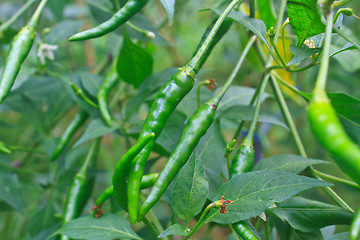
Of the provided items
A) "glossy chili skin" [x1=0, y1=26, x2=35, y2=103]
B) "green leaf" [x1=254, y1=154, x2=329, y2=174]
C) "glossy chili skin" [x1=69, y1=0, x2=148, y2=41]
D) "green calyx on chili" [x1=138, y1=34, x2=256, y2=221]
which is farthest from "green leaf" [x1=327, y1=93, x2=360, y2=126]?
"glossy chili skin" [x1=0, y1=26, x2=35, y2=103]

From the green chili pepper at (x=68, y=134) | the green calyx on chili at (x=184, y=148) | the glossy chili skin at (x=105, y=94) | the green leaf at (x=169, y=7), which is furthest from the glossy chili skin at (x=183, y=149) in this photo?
the green chili pepper at (x=68, y=134)

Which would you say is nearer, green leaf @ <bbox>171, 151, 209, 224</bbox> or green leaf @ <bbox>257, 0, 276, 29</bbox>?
green leaf @ <bbox>171, 151, 209, 224</bbox>

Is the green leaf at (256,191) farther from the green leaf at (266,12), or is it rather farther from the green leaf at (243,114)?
the green leaf at (266,12)

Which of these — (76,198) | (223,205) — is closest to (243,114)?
(223,205)

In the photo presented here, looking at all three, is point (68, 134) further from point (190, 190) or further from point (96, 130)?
point (190, 190)

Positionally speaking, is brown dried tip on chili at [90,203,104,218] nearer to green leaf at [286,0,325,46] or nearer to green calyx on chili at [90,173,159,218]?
green calyx on chili at [90,173,159,218]
